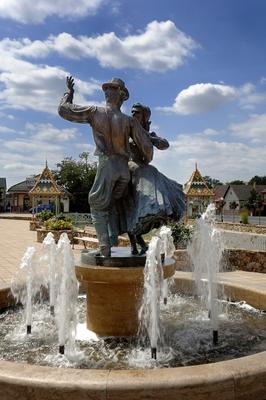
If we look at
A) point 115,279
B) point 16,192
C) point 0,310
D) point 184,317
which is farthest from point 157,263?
point 16,192

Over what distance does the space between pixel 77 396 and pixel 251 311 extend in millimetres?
3811

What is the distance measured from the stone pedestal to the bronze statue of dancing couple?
0.85 ft

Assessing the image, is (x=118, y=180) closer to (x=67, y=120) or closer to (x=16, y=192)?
(x=67, y=120)

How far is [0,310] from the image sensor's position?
20.8ft

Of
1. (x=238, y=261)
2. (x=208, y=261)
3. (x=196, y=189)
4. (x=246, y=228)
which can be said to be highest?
(x=196, y=189)

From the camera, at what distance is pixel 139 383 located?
298 cm

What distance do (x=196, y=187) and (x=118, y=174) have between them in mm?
27449

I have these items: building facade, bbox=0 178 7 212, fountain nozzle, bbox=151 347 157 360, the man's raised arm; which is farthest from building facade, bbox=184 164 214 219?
building facade, bbox=0 178 7 212

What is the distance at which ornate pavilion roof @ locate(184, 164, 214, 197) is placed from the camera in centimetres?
3183

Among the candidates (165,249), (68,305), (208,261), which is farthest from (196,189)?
(68,305)

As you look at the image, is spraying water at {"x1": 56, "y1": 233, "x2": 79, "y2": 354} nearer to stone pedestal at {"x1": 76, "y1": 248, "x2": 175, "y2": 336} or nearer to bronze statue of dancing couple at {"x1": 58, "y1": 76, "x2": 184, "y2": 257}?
stone pedestal at {"x1": 76, "y1": 248, "x2": 175, "y2": 336}

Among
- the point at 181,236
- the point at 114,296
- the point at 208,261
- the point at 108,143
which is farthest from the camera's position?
the point at 181,236

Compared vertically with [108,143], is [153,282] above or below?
below

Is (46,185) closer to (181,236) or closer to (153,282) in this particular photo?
(181,236)
